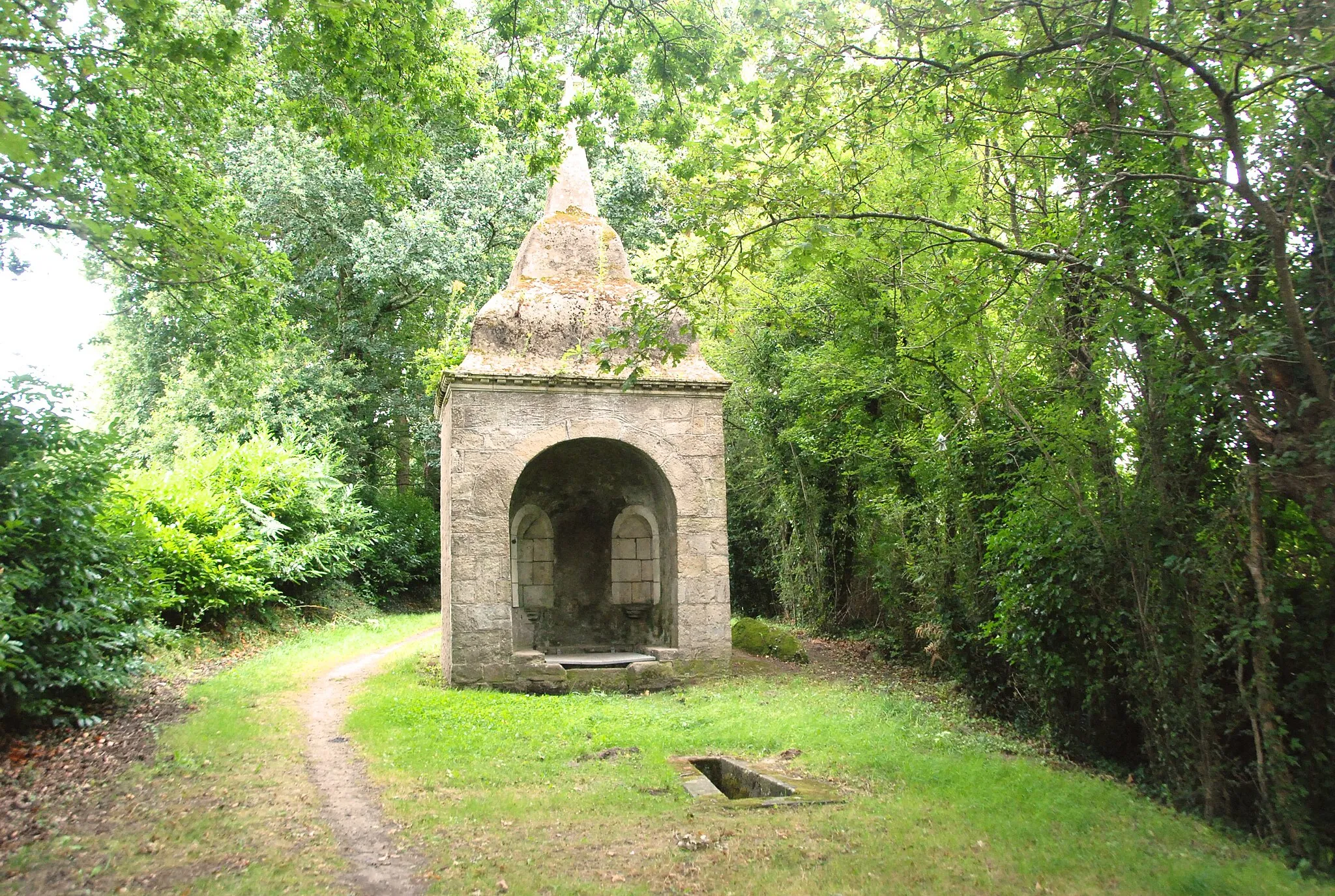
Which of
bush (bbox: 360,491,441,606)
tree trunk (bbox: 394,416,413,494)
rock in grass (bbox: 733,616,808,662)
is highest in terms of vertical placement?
tree trunk (bbox: 394,416,413,494)

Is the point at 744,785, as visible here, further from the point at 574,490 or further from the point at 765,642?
the point at 574,490

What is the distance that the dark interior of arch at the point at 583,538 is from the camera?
1345 centimetres

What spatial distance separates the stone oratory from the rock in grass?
1.69 meters

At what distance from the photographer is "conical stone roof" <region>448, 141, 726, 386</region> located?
11.5m

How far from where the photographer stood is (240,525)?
1509 centimetres

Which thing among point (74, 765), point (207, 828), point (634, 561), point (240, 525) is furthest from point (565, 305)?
point (207, 828)

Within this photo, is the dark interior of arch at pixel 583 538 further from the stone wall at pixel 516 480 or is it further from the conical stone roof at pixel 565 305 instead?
the conical stone roof at pixel 565 305

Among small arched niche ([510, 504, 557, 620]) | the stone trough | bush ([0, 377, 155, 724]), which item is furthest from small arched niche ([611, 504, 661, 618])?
bush ([0, 377, 155, 724])

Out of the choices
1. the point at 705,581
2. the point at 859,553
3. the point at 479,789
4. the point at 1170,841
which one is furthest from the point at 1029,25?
the point at 859,553

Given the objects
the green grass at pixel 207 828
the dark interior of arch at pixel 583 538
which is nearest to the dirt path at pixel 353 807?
the green grass at pixel 207 828

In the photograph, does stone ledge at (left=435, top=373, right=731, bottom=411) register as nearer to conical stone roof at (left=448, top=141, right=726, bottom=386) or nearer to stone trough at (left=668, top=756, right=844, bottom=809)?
conical stone roof at (left=448, top=141, right=726, bottom=386)

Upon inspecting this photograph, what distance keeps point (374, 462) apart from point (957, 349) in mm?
20021

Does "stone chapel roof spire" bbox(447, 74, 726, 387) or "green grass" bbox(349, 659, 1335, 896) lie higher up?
"stone chapel roof spire" bbox(447, 74, 726, 387)

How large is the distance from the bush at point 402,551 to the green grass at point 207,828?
1219cm
